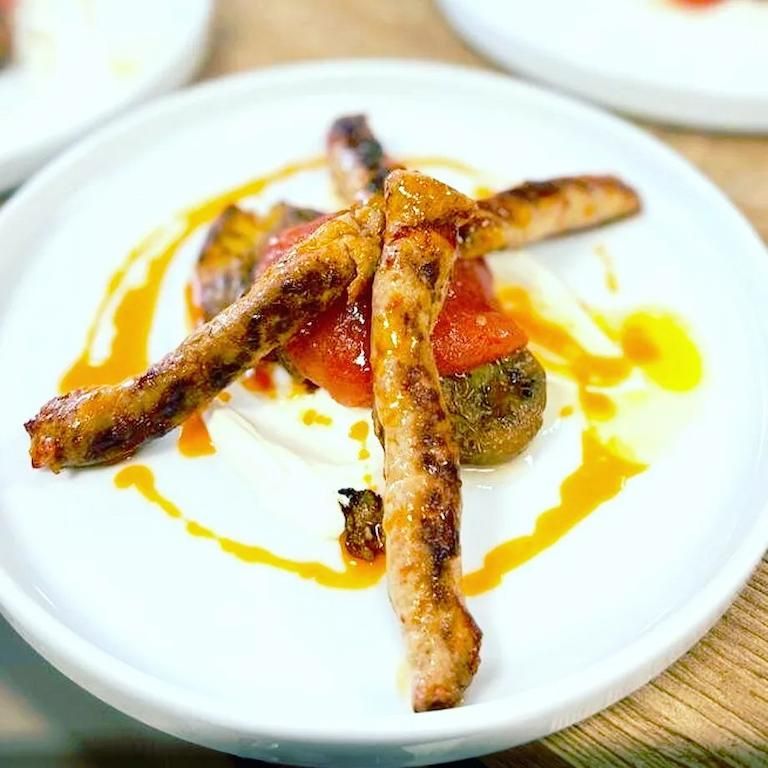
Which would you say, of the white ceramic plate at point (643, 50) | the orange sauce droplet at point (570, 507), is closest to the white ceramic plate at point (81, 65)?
the white ceramic plate at point (643, 50)

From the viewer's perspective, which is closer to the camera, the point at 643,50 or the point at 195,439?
the point at 195,439

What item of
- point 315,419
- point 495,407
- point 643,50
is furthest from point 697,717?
point 643,50

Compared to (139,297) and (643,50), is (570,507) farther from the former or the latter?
(643,50)

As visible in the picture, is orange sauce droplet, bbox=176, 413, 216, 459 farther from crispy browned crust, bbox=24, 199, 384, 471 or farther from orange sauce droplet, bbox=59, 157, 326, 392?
orange sauce droplet, bbox=59, 157, 326, 392

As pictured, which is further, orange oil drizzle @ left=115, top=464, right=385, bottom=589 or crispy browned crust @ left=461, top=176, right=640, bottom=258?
crispy browned crust @ left=461, top=176, right=640, bottom=258

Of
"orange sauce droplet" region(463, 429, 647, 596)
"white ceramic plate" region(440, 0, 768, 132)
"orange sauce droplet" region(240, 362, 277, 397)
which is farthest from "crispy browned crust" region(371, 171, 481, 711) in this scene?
"white ceramic plate" region(440, 0, 768, 132)
